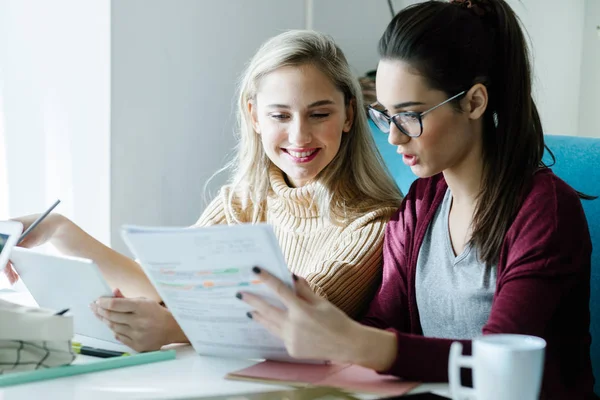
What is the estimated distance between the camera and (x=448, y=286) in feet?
4.35

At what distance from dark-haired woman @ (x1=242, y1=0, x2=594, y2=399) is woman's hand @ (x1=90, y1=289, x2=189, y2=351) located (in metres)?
0.34

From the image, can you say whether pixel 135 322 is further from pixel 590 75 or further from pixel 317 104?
pixel 590 75

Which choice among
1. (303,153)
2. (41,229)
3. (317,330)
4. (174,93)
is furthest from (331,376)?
(174,93)

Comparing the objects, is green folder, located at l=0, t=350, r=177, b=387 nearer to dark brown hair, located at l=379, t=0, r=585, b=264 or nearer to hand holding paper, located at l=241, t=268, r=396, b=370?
hand holding paper, located at l=241, t=268, r=396, b=370

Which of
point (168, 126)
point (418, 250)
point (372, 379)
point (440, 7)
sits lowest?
point (372, 379)

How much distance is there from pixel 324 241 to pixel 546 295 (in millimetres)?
609

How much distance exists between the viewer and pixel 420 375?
1056mm

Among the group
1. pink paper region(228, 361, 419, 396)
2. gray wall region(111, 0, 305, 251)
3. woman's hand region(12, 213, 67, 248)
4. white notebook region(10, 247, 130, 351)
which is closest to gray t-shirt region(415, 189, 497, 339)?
pink paper region(228, 361, 419, 396)

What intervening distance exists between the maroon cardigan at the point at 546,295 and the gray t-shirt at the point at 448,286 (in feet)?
0.24

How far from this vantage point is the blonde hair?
1667 mm

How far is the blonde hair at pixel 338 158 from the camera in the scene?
1667 mm

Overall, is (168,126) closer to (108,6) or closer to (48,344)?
(108,6)

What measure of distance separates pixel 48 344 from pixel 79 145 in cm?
138

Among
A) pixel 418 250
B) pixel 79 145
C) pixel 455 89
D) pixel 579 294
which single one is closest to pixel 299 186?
pixel 418 250
